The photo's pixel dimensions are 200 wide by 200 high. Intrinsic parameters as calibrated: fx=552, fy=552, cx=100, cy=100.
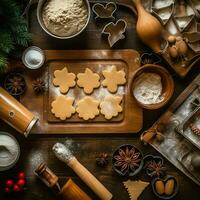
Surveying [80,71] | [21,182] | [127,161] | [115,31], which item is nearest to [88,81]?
[80,71]

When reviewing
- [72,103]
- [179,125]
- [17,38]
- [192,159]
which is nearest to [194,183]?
[192,159]

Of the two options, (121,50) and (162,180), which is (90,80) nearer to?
(121,50)

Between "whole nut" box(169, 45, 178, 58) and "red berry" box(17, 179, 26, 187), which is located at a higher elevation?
"whole nut" box(169, 45, 178, 58)

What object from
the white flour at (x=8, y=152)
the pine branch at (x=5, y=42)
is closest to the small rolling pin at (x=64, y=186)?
the white flour at (x=8, y=152)

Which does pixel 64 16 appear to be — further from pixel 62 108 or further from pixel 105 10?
pixel 62 108

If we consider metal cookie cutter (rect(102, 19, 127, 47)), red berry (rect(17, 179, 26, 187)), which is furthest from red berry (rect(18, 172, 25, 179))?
metal cookie cutter (rect(102, 19, 127, 47))

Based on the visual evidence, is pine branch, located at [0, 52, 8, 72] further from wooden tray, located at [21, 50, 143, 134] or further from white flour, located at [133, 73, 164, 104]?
white flour, located at [133, 73, 164, 104]
